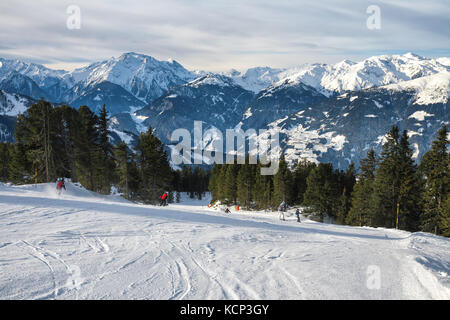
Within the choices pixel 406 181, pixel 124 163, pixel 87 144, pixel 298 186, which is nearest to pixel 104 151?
pixel 87 144

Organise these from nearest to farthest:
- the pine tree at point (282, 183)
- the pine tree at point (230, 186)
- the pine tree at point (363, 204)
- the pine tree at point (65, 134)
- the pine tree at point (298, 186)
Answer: the pine tree at point (65, 134)
the pine tree at point (363, 204)
the pine tree at point (282, 183)
the pine tree at point (298, 186)
the pine tree at point (230, 186)

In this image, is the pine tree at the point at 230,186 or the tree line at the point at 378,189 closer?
the tree line at the point at 378,189

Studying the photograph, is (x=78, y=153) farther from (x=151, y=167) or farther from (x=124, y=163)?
(x=151, y=167)

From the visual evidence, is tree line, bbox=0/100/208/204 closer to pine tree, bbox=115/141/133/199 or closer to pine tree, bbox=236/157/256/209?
pine tree, bbox=115/141/133/199

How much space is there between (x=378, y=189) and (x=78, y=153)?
3934 centimetres

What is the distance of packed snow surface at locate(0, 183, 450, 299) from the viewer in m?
7.05

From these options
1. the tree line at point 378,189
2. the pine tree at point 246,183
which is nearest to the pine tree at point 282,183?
the tree line at point 378,189

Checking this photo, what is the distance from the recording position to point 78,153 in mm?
39250

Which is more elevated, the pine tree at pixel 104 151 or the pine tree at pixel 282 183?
the pine tree at pixel 104 151

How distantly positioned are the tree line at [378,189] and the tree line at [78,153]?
22.9 m

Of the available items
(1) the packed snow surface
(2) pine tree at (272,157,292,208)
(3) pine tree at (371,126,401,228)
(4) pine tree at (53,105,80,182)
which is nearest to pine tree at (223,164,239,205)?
(2) pine tree at (272,157,292,208)

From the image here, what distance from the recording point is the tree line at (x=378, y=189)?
33.4m

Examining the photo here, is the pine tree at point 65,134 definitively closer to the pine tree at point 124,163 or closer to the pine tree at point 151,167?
the pine tree at point 124,163

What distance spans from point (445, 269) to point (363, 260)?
2.68m
